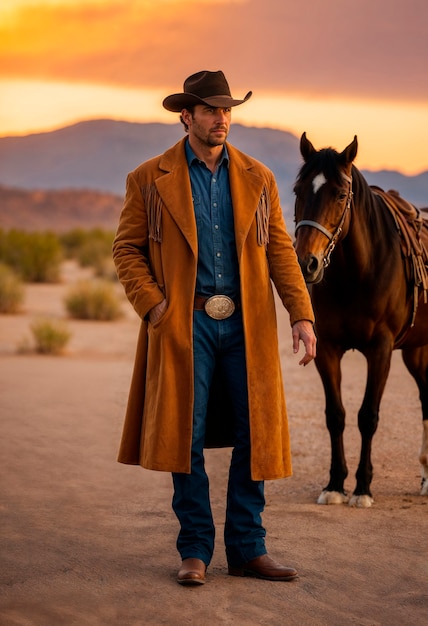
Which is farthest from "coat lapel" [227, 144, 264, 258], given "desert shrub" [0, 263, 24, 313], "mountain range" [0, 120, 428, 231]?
"mountain range" [0, 120, 428, 231]

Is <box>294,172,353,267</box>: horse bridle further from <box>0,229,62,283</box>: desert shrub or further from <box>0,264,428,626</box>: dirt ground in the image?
<box>0,229,62,283</box>: desert shrub

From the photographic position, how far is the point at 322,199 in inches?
252

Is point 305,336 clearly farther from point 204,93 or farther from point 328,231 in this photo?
point 328,231

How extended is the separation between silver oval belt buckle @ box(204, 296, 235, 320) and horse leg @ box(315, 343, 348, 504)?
2239mm

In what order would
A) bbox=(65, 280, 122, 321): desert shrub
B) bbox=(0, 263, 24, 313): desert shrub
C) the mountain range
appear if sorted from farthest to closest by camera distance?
1. the mountain range
2. bbox=(0, 263, 24, 313): desert shrub
3. bbox=(65, 280, 122, 321): desert shrub

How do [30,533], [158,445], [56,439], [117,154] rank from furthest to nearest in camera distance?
1. [117,154]
2. [56,439]
3. [30,533]
4. [158,445]

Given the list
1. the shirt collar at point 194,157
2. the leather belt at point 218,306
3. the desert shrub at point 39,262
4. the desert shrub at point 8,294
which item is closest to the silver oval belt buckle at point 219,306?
the leather belt at point 218,306

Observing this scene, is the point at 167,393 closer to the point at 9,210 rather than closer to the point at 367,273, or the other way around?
the point at 367,273

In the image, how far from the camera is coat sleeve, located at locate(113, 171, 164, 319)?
4848 millimetres

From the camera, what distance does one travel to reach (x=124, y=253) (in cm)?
494

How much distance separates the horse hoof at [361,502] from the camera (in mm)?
6711

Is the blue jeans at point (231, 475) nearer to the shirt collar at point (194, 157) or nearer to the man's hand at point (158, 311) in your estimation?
the man's hand at point (158, 311)

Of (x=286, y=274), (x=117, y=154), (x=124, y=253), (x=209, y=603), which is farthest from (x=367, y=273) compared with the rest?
(x=117, y=154)

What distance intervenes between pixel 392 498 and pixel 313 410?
11.8 feet
